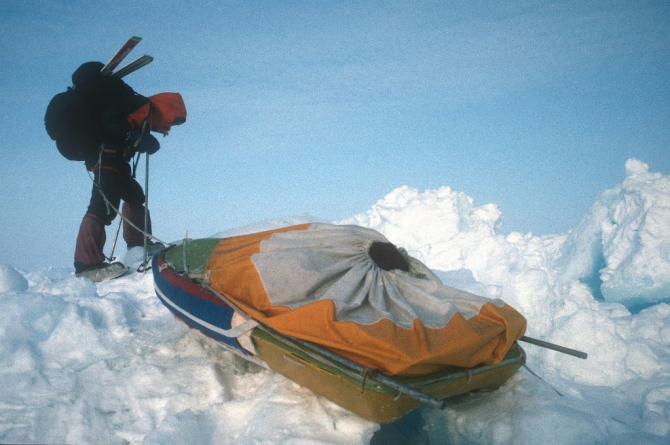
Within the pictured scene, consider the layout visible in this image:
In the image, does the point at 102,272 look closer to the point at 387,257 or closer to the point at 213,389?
the point at 213,389

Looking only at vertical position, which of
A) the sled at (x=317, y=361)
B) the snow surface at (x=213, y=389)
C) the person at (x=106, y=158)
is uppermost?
the person at (x=106, y=158)

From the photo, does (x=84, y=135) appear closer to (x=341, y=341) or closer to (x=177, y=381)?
(x=177, y=381)

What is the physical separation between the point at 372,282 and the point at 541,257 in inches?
403

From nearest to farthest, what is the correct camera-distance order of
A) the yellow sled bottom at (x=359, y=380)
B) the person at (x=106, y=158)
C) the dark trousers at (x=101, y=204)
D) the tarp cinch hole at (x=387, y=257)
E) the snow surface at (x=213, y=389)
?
the yellow sled bottom at (x=359, y=380) → the snow surface at (x=213, y=389) → the tarp cinch hole at (x=387, y=257) → the person at (x=106, y=158) → the dark trousers at (x=101, y=204)

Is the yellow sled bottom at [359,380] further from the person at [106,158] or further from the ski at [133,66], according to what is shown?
the ski at [133,66]

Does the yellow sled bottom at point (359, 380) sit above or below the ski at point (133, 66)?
below

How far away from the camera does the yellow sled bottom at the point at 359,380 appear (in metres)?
1.71

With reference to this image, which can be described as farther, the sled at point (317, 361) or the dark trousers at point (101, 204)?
the dark trousers at point (101, 204)

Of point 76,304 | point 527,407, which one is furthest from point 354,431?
point 76,304

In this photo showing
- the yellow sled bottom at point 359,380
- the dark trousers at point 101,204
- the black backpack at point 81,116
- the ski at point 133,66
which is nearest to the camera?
the yellow sled bottom at point 359,380

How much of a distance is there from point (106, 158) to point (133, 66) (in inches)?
40.9

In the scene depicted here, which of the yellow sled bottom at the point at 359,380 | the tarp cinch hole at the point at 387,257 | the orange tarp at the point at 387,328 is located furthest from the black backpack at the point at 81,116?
the tarp cinch hole at the point at 387,257

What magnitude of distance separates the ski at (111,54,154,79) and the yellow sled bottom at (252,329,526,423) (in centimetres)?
339

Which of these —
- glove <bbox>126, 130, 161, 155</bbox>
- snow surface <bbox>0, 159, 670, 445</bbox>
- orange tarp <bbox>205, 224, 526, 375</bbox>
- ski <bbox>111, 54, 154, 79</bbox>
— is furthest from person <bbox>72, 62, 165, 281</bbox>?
orange tarp <bbox>205, 224, 526, 375</bbox>
